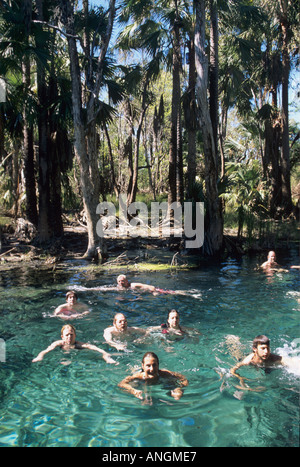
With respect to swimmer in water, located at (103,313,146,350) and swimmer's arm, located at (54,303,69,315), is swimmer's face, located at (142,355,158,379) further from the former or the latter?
swimmer's arm, located at (54,303,69,315)

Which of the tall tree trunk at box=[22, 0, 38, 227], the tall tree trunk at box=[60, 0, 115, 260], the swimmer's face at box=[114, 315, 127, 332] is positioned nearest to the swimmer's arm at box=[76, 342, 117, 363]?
the swimmer's face at box=[114, 315, 127, 332]

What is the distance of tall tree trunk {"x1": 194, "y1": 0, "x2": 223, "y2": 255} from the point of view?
52.1ft

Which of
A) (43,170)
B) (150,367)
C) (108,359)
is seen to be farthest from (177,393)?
(43,170)

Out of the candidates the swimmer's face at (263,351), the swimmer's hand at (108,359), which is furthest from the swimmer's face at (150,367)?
the swimmer's face at (263,351)

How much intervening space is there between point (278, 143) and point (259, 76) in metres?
4.04

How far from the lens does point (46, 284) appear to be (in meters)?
13.1

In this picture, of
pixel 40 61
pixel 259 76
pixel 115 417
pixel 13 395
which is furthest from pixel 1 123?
pixel 259 76

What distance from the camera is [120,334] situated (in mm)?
8547

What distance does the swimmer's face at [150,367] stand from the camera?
626 centimetres

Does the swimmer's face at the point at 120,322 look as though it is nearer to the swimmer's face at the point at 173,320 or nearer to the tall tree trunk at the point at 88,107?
the swimmer's face at the point at 173,320

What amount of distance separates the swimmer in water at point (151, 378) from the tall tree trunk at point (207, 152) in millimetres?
10542

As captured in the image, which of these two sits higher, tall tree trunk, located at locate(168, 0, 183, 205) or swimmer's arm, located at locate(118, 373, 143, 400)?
tall tree trunk, located at locate(168, 0, 183, 205)
